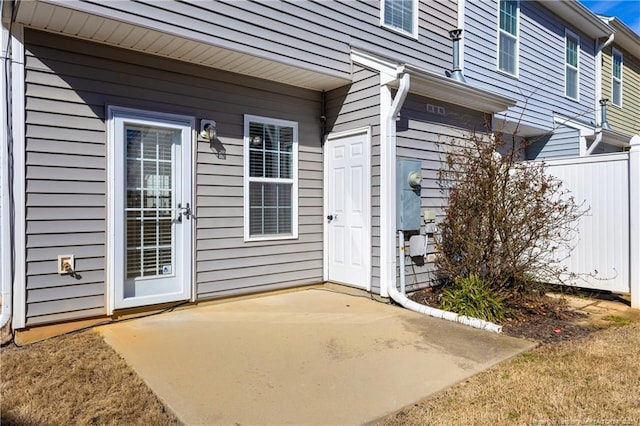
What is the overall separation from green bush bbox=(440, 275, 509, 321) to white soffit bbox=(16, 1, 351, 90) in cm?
286

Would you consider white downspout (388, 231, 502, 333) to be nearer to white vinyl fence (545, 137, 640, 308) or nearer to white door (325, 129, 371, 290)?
white door (325, 129, 371, 290)

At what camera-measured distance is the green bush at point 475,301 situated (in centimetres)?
433

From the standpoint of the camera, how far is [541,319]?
438cm

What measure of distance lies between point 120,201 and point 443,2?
19.0 feet

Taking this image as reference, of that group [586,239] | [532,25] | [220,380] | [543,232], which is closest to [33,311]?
[220,380]

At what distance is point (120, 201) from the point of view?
13.4ft

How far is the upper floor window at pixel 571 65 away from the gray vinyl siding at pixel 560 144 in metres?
1.08

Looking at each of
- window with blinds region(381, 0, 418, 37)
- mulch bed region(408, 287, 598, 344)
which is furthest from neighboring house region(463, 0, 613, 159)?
mulch bed region(408, 287, 598, 344)

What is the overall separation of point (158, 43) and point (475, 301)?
4.12 m

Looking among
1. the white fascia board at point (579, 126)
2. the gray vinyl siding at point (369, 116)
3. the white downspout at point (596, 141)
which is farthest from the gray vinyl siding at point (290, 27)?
the white downspout at point (596, 141)

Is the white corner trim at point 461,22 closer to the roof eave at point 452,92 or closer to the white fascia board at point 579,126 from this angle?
the roof eave at point 452,92

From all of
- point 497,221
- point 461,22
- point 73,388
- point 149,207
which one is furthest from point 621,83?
point 73,388

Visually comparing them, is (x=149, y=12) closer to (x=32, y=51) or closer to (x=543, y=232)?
(x=32, y=51)

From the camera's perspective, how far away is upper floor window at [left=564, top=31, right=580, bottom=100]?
30.6 ft
